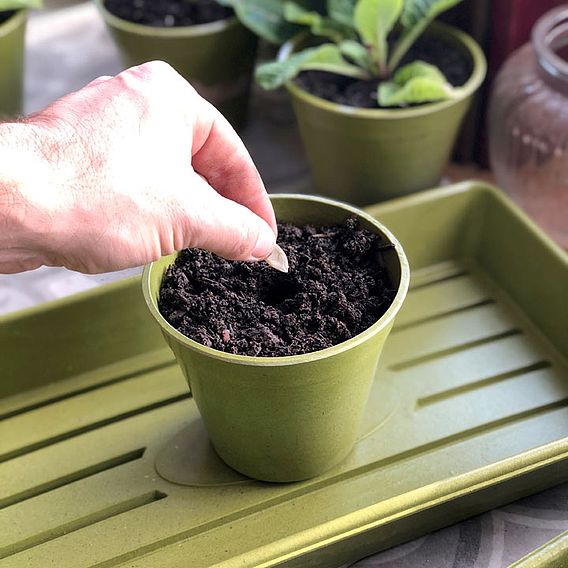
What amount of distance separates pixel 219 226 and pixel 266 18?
0.45 metres

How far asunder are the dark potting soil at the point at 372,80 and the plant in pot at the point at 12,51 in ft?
1.01

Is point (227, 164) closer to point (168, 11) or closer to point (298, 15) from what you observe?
point (298, 15)

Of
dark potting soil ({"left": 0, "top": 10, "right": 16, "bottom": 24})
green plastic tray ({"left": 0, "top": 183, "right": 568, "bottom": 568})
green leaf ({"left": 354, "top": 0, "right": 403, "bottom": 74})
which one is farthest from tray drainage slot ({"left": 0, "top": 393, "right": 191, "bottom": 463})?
dark potting soil ({"left": 0, "top": 10, "right": 16, "bottom": 24})

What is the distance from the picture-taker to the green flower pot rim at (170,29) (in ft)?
2.78

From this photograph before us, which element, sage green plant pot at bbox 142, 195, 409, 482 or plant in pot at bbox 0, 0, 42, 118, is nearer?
sage green plant pot at bbox 142, 195, 409, 482

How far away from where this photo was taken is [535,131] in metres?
0.77

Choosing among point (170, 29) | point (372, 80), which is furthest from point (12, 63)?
point (372, 80)

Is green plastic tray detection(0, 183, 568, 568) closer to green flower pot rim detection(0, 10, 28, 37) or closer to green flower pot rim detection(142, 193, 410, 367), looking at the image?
green flower pot rim detection(142, 193, 410, 367)

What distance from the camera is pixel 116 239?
1.44 ft

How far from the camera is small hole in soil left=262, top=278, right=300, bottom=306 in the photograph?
1.80 ft

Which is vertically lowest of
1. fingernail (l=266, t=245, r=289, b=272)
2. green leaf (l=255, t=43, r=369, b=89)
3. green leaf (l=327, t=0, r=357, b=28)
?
fingernail (l=266, t=245, r=289, b=272)

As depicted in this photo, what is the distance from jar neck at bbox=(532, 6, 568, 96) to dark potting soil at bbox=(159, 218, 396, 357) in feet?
0.89

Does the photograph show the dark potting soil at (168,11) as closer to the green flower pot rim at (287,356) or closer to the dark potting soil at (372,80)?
the dark potting soil at (372,80)

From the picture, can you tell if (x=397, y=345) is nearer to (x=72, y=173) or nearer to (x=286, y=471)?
(x=286, y=471)
